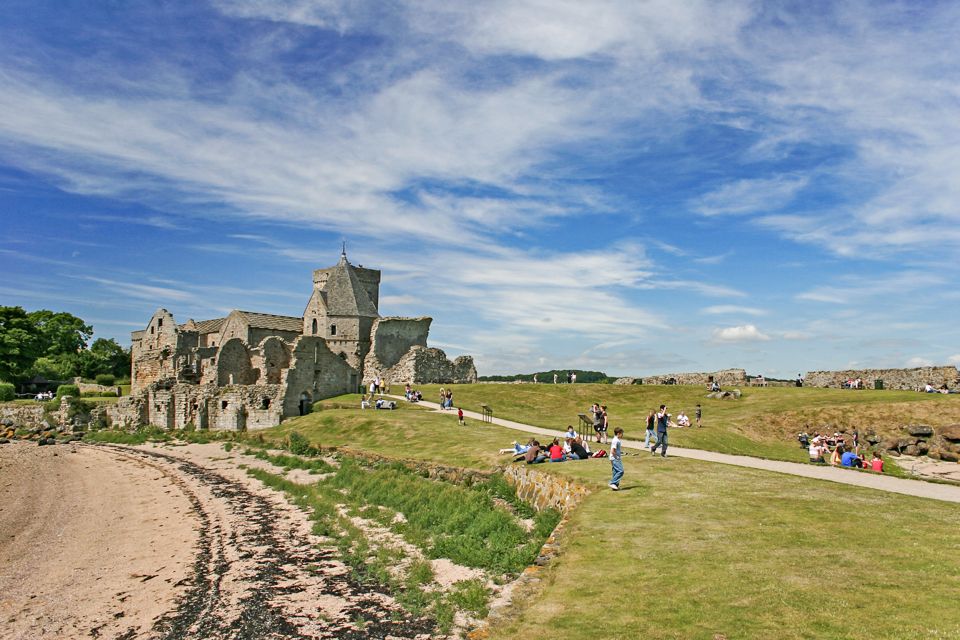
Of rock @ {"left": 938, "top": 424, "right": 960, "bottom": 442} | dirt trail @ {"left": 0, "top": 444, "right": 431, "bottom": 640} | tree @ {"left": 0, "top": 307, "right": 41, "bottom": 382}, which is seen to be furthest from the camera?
tree @ {"left": 0, "top": 307, "right": 41, "bottom": 382}

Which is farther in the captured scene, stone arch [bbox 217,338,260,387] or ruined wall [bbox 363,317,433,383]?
ruined wall [bbox 363,317,433,383]

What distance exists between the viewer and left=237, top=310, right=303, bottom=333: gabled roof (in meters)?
58.9

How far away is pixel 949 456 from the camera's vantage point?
31.7m

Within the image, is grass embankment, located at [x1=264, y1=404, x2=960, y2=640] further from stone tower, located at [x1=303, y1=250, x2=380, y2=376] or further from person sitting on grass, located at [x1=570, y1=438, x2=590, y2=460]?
stone tower, located at [x1=303, y1=250, x2=380, y2=376]

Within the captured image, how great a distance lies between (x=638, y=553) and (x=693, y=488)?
18.7 ft

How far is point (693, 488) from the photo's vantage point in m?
16.4

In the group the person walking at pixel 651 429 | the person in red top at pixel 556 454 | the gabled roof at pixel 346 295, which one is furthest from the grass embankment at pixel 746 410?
the gabled roof at pixel 346 295

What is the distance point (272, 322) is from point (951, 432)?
53512mm

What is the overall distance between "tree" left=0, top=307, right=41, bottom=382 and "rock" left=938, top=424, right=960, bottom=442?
3233 inches

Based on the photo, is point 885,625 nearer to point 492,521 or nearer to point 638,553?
point 638,553

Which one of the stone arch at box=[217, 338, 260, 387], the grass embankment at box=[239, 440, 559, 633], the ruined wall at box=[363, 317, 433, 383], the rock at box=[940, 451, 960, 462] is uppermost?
the ruined wall at box=[363, 317, 433, 383]

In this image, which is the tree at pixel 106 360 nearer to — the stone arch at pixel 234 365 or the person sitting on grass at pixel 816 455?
the stone arch at pixel 234 365

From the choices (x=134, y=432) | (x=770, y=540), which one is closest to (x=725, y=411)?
(x=770, y=540)

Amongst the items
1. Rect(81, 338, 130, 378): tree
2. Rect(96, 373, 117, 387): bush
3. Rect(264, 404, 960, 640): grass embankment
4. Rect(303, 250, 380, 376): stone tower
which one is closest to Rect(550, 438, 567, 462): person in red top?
Rect(264, 404, 960, 640): grass embankment
